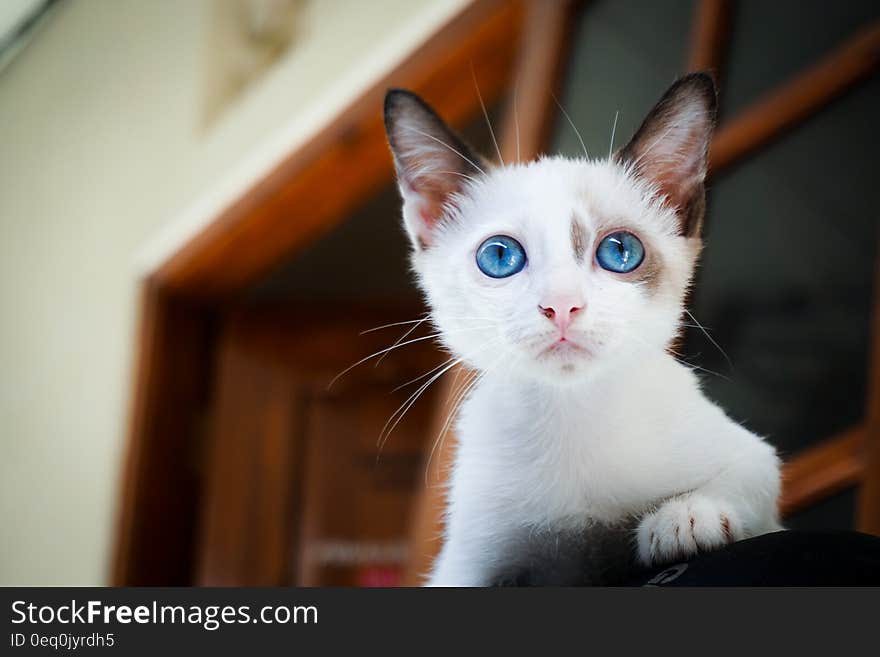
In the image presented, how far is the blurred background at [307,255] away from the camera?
570mm

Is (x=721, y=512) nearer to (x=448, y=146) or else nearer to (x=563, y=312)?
(x=563, y=312)

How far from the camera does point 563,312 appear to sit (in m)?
0.38

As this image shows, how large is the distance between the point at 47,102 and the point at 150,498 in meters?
0.76

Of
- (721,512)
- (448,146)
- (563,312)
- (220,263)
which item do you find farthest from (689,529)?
(220,263)

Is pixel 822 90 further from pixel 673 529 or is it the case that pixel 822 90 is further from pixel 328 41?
pixel 328 41

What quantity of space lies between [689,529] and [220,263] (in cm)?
125

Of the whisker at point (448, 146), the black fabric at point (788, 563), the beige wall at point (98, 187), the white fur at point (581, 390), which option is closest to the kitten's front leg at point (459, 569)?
the white fur at point (581, 390)

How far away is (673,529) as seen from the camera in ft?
1.19

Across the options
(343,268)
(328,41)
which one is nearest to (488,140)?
(328,41)

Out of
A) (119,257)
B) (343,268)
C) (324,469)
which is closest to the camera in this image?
(119,257)

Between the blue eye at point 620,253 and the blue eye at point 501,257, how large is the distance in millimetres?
41

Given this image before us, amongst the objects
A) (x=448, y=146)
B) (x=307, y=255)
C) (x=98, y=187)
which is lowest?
(x=448, y=146)

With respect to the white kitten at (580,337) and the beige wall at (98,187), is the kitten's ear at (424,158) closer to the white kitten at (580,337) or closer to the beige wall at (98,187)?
the white kitten at (580,337)

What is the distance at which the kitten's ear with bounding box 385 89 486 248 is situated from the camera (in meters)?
0.41
